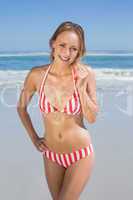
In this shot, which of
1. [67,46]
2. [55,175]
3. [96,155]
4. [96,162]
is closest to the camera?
[67,46]

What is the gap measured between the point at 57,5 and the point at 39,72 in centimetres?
1388

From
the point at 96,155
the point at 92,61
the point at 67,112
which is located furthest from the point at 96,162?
the point at 92,61

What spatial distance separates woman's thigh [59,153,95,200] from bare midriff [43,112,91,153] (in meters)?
0.07

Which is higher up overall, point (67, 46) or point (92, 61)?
point (67, 46)

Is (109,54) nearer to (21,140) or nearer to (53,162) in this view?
(21,140)

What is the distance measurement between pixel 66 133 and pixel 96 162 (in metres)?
1.75

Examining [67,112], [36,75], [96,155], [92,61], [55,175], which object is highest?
[36,75]

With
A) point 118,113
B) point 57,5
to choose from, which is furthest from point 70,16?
point 118,113

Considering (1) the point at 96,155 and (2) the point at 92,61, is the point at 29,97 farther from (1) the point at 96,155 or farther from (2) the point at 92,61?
(2) the point at 92,61

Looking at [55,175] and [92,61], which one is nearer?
[55,175]

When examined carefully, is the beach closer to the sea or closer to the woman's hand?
the woman's hand

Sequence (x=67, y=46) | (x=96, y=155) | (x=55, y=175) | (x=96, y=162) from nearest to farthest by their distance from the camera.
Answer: (x=67, y=46), (x=55, y=175), (x=96, y=162), (x=96, y=155)

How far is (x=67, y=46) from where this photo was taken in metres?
1.87

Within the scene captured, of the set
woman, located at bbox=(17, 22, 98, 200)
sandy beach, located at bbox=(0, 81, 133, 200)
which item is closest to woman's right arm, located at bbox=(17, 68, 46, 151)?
woman, located at bbox=(17, 22, 98, 200)
